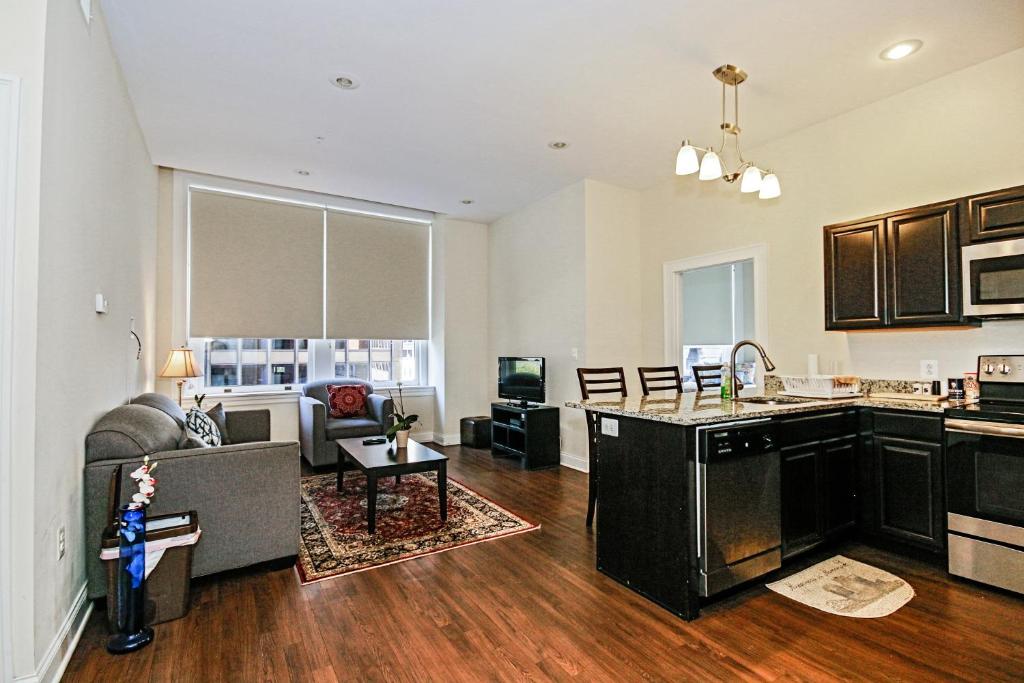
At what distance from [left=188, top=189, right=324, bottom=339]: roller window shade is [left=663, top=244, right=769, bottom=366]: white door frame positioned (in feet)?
13.1

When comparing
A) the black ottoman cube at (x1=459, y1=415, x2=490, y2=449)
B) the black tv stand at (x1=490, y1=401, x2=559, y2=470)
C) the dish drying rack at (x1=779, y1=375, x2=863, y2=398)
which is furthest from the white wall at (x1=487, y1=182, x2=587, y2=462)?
the dish drying rack at (x1=779, y1=375, x2=863, y2=398)

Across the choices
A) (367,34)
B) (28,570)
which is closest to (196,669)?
(28,570)

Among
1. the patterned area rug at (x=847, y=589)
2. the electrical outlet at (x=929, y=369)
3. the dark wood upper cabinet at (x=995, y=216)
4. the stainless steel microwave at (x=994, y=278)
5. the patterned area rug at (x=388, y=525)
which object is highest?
the dark wood upper cabinet at (x=995, y=216)

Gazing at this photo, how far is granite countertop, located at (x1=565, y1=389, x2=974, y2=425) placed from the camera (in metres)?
2.35

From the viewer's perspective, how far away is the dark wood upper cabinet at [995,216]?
2725 millimetres

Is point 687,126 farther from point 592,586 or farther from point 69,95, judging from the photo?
point 69,95

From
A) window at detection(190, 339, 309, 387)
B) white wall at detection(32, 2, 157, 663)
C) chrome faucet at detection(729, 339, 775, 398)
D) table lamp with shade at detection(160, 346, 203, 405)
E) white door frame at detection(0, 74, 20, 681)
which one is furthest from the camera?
window at detection(190, 339, 309, 387)

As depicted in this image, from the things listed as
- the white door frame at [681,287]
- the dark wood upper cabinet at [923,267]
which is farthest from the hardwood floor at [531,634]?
the white door frame at [681,287]

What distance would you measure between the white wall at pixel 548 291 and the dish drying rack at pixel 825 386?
6.98 feet

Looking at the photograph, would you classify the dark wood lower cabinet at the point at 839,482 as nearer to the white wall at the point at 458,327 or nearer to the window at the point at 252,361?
the white wall at the point at 458,327

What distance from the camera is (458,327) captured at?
6625 mm

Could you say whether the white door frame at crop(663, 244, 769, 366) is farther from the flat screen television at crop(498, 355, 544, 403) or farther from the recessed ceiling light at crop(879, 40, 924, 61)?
the recessed ceiling light at crop(879, 40, 924, 61)

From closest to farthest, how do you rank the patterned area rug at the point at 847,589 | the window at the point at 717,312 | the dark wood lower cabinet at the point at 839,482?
the patterned area rug at the point at 847,589
the dark wood lower cabinet at the point at 839,482
the window at the point at 717,312

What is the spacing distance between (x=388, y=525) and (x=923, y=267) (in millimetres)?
3918
